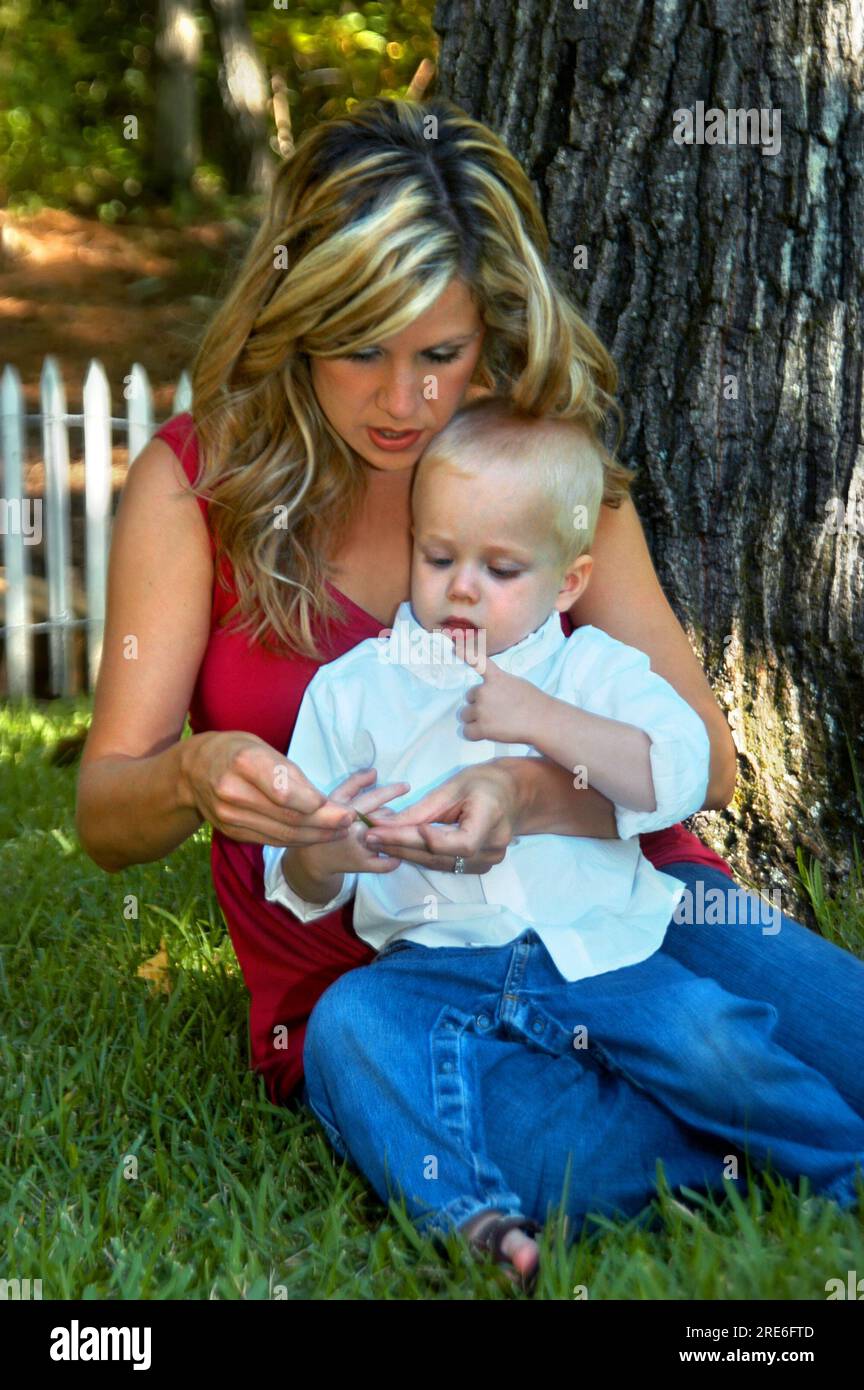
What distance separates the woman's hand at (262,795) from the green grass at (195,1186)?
0.54 m

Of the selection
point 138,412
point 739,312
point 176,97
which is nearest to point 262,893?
point 739,312

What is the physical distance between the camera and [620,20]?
10.1 feet

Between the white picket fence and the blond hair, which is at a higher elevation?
the blond hair

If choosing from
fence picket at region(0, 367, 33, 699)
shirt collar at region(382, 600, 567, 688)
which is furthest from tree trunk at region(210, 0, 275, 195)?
shirt collar at region(382, 600, 567, 688)

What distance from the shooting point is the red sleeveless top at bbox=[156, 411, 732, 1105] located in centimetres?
254

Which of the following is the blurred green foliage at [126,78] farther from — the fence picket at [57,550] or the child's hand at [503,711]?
the child's hand at [503,711]

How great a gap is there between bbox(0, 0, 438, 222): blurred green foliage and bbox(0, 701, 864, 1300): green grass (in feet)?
37.7

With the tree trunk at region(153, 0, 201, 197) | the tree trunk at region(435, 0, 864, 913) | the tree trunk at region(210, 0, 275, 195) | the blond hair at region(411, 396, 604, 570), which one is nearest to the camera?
the blond hair at region(411, 396, 604, 570)

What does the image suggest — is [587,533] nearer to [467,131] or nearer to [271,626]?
[271,626]

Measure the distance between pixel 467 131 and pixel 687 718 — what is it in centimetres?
105

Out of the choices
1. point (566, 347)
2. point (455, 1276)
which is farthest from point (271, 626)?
point (455, 1276)

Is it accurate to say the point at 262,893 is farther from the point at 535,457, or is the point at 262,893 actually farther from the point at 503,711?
the point at 535,457

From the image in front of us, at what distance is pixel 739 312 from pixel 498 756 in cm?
122

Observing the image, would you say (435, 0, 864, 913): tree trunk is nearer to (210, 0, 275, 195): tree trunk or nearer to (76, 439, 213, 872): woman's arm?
(76, 439, 213, 872): woman's arm
